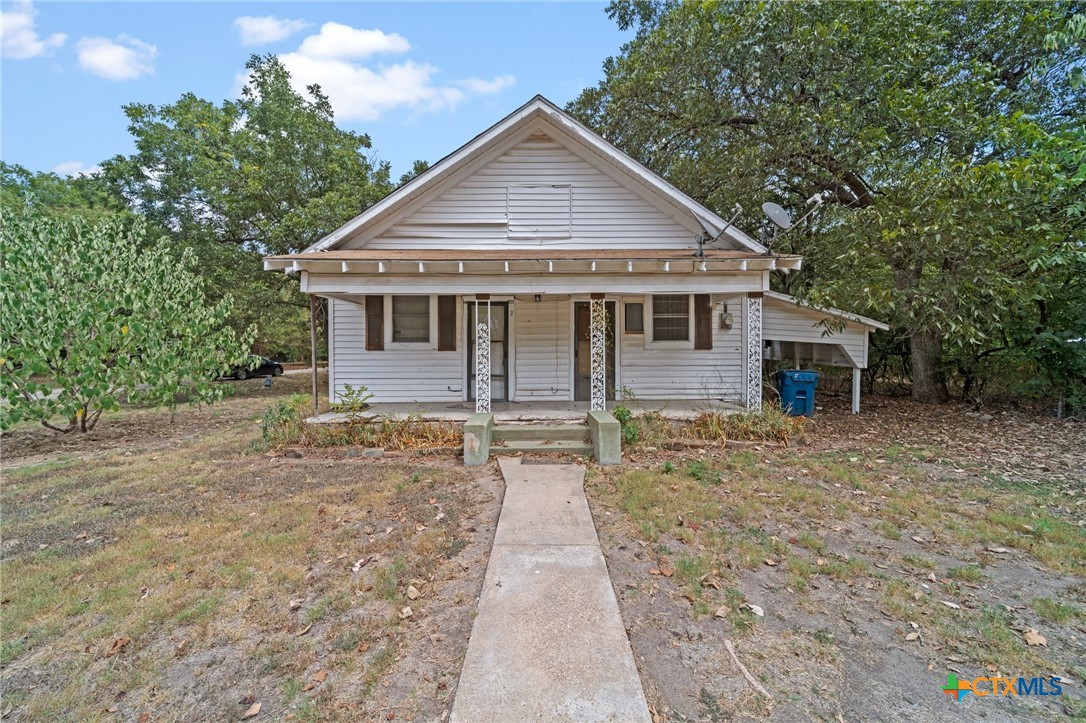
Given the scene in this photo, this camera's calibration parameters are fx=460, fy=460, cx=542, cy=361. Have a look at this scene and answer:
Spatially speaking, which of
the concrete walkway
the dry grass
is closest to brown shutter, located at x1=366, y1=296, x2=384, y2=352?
the dry grass

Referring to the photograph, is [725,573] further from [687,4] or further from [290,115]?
[290,115]

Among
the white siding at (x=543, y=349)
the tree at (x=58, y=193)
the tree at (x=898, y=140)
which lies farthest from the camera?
the tree at (x=58, y=193)

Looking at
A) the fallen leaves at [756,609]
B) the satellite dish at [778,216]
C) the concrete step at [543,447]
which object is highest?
the satellite dish at [778,216]

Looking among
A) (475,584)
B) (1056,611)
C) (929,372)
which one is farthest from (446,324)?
(929,372)

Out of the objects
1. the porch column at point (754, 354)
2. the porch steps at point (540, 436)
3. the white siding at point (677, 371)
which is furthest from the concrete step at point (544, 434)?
the porch column at point (754, 354)

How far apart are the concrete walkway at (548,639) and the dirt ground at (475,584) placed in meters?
0.13

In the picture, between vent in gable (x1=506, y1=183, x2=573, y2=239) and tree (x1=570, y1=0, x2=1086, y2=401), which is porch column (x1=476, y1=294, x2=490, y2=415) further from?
tree (x1=570, y1=0, x2=1086, y2=401)

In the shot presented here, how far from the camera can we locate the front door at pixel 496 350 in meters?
9.26

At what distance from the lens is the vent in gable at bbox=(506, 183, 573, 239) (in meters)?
9.06

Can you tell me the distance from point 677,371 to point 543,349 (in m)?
2.78

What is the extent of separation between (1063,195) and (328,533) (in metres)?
11.9

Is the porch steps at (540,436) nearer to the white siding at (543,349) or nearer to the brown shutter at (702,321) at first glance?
the white siding at (543,349)

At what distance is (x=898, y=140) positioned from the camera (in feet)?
29.3

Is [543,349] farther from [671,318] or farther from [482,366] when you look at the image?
[671,318]
